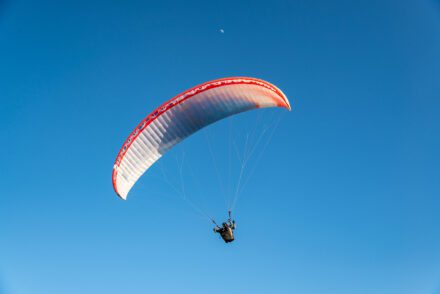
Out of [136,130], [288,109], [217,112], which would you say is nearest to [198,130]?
[217,112]

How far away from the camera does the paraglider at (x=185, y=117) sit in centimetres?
1745

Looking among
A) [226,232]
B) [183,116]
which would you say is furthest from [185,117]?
[226,232]

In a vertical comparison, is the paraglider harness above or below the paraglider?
below

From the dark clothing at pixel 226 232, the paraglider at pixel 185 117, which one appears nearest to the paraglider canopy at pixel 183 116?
the paraglider at pixel 185 117

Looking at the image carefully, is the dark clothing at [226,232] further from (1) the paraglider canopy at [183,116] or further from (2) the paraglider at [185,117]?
(1) the paraglider canopy at [183,116]

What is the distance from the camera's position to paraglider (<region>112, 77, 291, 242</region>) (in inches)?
687

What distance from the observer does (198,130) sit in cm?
1892

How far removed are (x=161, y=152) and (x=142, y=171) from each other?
1.25 meters

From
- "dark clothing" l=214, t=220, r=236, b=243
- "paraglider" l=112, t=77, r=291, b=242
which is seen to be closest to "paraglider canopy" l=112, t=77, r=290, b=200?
"paraglider" l=112, t=77, r=291, b=242

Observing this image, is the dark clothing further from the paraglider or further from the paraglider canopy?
the paraglider canopy

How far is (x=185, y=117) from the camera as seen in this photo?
59.4 ft

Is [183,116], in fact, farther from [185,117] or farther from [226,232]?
[226,232]

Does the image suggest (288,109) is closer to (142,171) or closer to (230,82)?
(230,82)

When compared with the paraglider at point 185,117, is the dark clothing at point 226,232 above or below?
below
